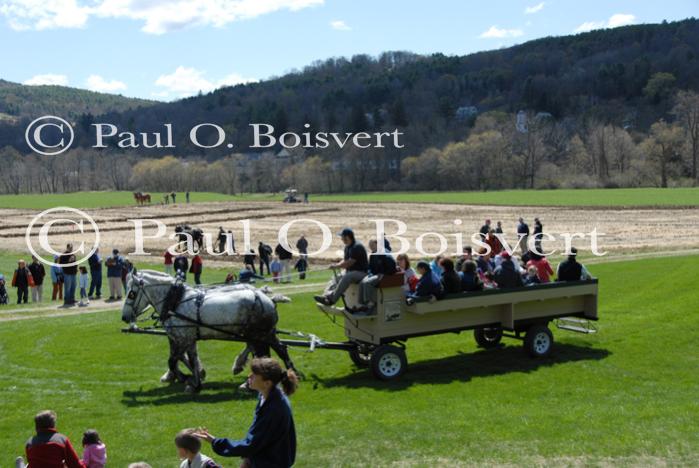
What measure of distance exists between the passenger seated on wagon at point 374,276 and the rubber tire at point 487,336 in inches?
152

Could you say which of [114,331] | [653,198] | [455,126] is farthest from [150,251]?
[455,126]

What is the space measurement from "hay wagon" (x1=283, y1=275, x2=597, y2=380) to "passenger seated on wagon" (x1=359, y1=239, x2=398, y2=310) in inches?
4.5

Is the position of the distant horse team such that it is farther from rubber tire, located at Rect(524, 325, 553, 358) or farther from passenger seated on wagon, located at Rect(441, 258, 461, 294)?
passenger seated on wagon, located at Rect(441, 258, 461, 294)

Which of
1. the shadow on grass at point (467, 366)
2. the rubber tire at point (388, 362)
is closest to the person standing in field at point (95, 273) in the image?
the shadow on grass at point (467, 366)

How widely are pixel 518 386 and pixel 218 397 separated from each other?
526 centimetres

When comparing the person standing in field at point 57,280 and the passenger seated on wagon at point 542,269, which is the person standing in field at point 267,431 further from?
the person standing in field at point 57,280

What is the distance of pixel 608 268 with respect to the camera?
29.3 m

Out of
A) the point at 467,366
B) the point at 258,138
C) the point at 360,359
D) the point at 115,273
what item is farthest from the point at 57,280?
the point at 467,366

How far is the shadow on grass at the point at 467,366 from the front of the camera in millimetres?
14024

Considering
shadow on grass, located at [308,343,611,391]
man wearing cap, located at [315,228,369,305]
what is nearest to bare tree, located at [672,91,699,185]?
shadow on grass, located at [308,343,611,391]

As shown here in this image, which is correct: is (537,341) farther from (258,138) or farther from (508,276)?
(258,138)

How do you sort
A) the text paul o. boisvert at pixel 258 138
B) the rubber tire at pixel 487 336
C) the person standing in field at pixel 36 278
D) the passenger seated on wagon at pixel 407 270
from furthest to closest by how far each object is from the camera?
the text paul o. boisvert at pixel 258 138
the person standing in field at pixel 36 278
the rubber tire at pixel 487 336
the passenger seated on wagon at pixel 407 270

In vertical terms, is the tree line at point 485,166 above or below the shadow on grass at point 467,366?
above

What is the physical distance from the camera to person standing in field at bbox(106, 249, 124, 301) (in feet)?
91.3
